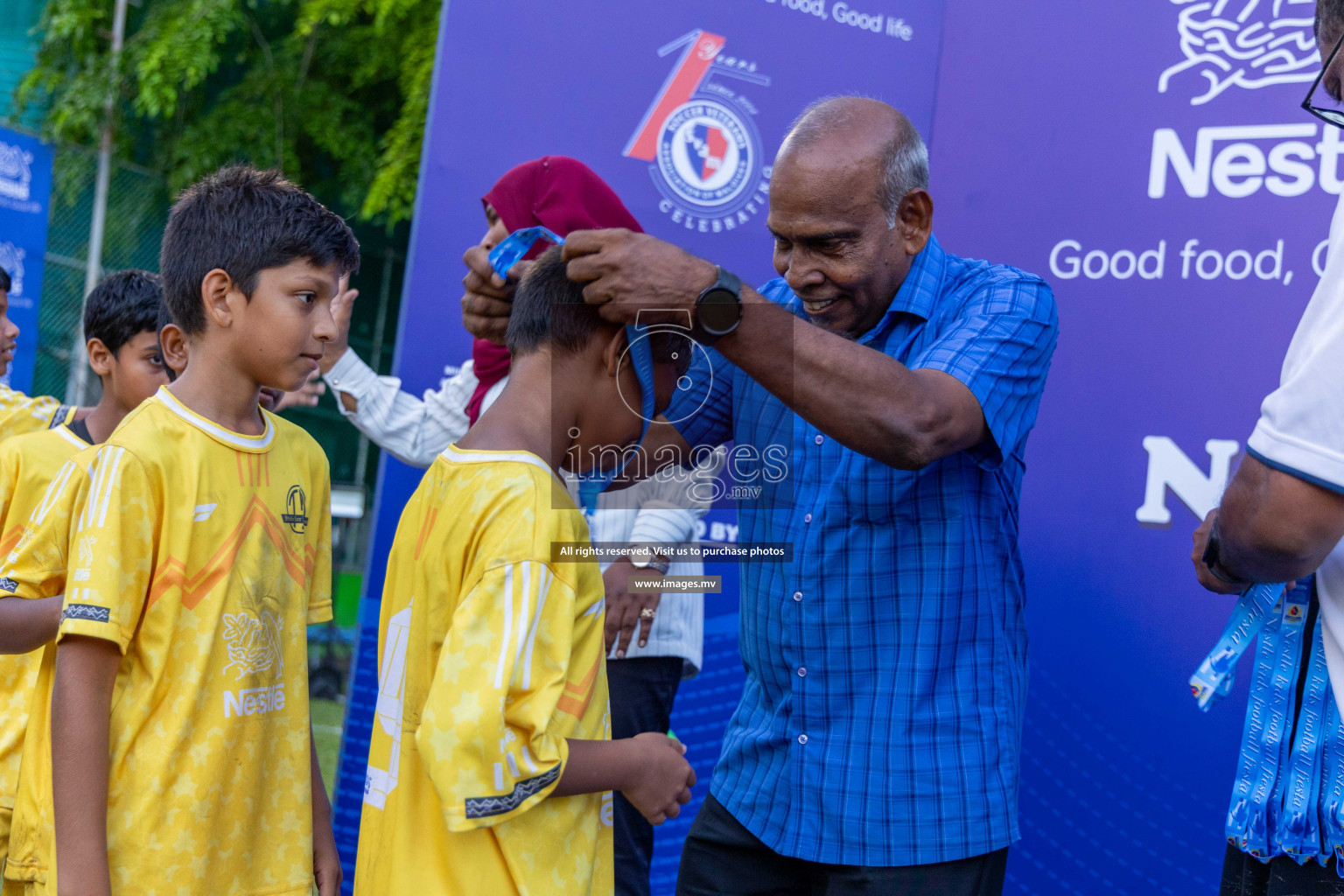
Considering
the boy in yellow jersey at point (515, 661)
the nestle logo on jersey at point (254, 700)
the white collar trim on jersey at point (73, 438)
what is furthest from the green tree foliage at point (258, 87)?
the boy in yellow jersey at point (515, 661)

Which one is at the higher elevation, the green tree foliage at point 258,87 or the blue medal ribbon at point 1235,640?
the green tree foliage at point 258,87

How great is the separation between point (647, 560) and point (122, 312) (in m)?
1.38

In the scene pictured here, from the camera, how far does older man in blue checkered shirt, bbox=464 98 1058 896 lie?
5.40 feet

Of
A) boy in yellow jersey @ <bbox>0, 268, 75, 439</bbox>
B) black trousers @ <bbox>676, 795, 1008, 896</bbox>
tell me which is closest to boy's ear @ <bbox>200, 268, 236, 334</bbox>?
black trousers @ <bbox>676, 795, 1008, 896</bbox>

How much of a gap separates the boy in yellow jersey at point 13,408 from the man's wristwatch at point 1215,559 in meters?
2.75

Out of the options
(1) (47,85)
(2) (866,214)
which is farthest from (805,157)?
(1) (47,85)

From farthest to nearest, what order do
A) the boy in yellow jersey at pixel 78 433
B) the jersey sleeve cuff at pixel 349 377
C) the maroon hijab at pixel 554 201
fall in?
the jersey sleeve cuff at pixel 349 377, the maroon hijab at pixel 554 201, the boy in yellow jersey at pixel 78 433

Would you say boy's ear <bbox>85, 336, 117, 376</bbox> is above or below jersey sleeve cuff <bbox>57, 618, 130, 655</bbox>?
above

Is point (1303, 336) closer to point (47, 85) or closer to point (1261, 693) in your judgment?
point (1261, 693)

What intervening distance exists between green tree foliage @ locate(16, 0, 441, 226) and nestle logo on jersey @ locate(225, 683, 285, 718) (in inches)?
258

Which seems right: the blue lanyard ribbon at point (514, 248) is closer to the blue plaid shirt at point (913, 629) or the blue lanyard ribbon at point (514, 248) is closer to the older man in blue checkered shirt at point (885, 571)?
the older man in blue checkered shirt at point (885, 571)

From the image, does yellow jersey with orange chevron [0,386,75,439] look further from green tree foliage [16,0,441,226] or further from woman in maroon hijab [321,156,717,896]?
green tree foliage [16,0,441,226]

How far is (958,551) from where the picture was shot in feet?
5.57

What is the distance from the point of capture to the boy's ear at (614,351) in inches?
61.8
